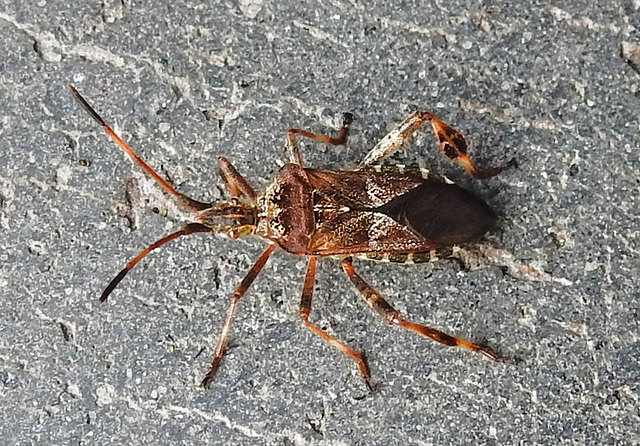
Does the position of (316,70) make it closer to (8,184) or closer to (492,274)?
(492,274)

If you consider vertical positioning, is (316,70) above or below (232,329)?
above

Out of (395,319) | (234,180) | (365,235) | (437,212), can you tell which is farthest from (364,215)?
(234,180)

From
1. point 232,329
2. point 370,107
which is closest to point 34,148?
point 232,329

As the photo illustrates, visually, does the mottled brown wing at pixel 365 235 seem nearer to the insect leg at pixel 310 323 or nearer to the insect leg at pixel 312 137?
the insect leg at pixel 310 323

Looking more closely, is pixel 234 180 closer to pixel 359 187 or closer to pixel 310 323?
pixel 359 187

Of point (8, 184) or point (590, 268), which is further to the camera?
point (8, 184)

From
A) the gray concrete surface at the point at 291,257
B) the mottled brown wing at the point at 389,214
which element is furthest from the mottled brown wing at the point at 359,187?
the gray concrete surface at the point at 291,257
